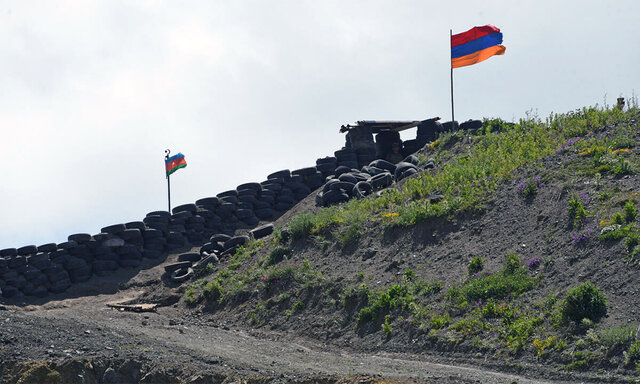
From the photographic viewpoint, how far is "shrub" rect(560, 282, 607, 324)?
14.9 m

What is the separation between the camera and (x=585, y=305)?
15031 millimetres

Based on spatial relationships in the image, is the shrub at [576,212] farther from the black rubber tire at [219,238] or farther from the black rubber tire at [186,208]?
the black rubber tire at [186,208]

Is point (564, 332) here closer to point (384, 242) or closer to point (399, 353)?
point (399, 353)

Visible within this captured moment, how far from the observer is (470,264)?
1842 centimetres

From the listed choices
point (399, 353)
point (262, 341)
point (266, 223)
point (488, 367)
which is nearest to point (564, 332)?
point (488, 367)

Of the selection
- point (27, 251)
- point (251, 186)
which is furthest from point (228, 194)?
point (27, 251)

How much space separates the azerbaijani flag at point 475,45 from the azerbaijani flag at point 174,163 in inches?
420

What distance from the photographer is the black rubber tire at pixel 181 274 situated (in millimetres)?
24220

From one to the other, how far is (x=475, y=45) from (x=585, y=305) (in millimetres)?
14209

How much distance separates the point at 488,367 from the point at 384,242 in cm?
681

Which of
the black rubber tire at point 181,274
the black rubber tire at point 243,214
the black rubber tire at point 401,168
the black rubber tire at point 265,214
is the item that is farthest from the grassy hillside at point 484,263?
the black rubber tire at point 243,214

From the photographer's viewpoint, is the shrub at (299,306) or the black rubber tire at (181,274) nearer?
the shrub at (299,306)

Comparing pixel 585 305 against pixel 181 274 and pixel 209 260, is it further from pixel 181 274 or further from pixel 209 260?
pixel 181 274

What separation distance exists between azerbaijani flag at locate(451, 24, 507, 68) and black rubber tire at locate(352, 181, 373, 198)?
17.6 ft
